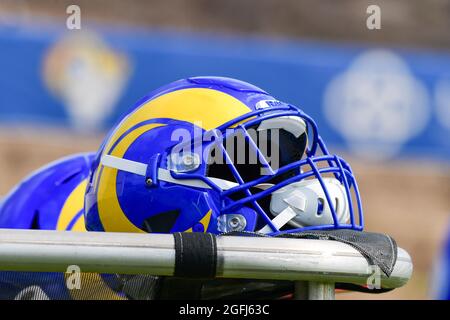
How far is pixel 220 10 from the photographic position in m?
13.8

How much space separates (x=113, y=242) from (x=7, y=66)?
7.88 metres

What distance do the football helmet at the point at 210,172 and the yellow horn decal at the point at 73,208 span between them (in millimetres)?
256

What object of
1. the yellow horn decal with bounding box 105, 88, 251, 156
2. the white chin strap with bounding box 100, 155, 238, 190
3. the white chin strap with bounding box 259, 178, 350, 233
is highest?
the yellow horn decal with bounding box 105, 88, 251, 156

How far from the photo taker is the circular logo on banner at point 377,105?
419 inches

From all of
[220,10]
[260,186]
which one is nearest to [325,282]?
[260,186]

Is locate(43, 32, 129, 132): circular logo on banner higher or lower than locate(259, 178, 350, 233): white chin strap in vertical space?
higher

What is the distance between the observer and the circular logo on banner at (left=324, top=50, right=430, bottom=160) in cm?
1063

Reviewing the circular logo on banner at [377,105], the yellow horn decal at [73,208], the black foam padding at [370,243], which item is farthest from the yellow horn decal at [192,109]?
the circular logo on banner at [377,105]

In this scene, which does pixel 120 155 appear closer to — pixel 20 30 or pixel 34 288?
pixel 34 288

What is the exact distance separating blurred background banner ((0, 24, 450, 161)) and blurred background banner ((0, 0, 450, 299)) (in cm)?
1

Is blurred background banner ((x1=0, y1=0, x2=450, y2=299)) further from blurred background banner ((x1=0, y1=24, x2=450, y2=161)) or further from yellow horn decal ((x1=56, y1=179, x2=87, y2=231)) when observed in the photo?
yellow horn decal ((x1=56, y1=179, x2=87, y2=231))

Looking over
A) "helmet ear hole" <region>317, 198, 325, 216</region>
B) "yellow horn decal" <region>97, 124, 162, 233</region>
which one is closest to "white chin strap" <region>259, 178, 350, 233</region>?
"helmet ear hole" <region>317, 198, 325, 216</region>

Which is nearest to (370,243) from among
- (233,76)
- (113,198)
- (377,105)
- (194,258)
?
(194,258)
